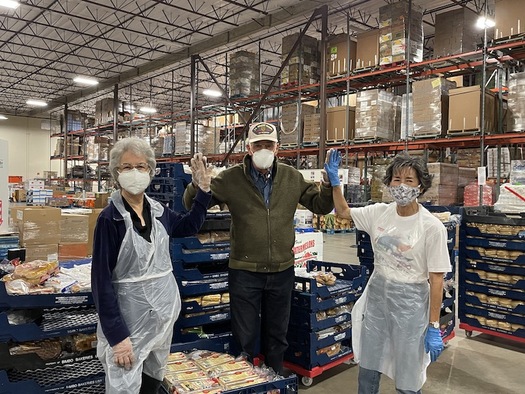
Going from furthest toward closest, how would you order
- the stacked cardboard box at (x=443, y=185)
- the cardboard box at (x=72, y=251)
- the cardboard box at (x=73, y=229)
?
the stacked cardboard box at (x=443, y=185)
the cardboard box at (x=73, y=229)
the cardboard box at (x=72, y=251)

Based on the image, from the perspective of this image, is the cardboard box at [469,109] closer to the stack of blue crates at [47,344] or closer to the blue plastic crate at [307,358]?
the blue plastic crate at [307,358]

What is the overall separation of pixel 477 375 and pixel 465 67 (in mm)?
7148

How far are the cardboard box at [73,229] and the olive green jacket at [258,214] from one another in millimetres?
4658

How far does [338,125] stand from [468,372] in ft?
24.1

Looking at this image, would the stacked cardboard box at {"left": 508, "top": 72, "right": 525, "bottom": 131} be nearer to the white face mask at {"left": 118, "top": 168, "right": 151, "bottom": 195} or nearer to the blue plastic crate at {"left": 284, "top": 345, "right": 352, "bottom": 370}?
the blue plastic crate at {"left": 284, "top": 345, "right": 352, "bottom": 370}

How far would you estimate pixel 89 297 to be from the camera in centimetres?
280

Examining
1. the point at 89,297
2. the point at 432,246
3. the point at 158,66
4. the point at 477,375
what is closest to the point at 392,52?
the point at 477,375

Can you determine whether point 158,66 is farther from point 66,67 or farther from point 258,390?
point 258,390

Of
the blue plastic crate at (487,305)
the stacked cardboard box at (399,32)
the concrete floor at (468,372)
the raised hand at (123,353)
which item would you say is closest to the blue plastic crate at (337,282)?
the concrete floor at (468,372)

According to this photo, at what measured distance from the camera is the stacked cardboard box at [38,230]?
573 centimetres

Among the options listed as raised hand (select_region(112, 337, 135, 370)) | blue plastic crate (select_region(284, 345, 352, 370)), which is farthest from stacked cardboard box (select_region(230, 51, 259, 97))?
raised hand (select_region(112, 337, 135, 370))

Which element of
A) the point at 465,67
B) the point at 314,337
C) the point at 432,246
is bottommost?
the point at 314,337

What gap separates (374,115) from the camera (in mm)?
9539

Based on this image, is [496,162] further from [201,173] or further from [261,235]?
[201,173]
